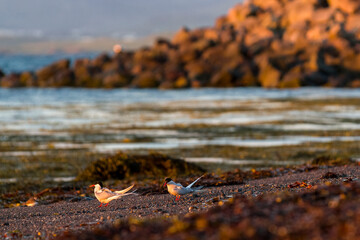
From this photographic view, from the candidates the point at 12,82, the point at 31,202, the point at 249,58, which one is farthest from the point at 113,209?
the point at 12,82

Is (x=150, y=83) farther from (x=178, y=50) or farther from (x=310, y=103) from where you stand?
(x=310, y=103)

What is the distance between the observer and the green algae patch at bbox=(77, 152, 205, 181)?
17562 mm

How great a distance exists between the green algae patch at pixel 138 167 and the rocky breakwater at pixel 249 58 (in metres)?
45.9

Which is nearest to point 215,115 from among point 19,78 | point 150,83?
point 150,83

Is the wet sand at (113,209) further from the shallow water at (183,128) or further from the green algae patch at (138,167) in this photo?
the shallow water at (183,128)

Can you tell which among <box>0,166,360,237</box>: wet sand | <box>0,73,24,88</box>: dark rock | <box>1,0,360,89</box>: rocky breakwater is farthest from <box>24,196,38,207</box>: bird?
<box>0,73,24,88</box>: dark rock

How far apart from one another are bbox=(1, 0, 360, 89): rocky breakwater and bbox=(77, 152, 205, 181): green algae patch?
45.9 meters

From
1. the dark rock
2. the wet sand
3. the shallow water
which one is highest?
the dark rock

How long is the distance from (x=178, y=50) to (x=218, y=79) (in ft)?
51.7

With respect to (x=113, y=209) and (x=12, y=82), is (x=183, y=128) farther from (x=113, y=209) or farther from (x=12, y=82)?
(x=12, y=82)

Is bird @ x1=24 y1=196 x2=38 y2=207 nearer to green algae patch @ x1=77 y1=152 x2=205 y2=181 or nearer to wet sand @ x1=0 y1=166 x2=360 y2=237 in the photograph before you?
wet sand @ x1=0 y1=166 x2=360 y2=237

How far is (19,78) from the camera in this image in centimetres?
8188

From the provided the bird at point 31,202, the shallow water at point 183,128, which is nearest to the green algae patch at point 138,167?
the shallow water at point 183,128

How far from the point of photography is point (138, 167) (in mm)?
17984
